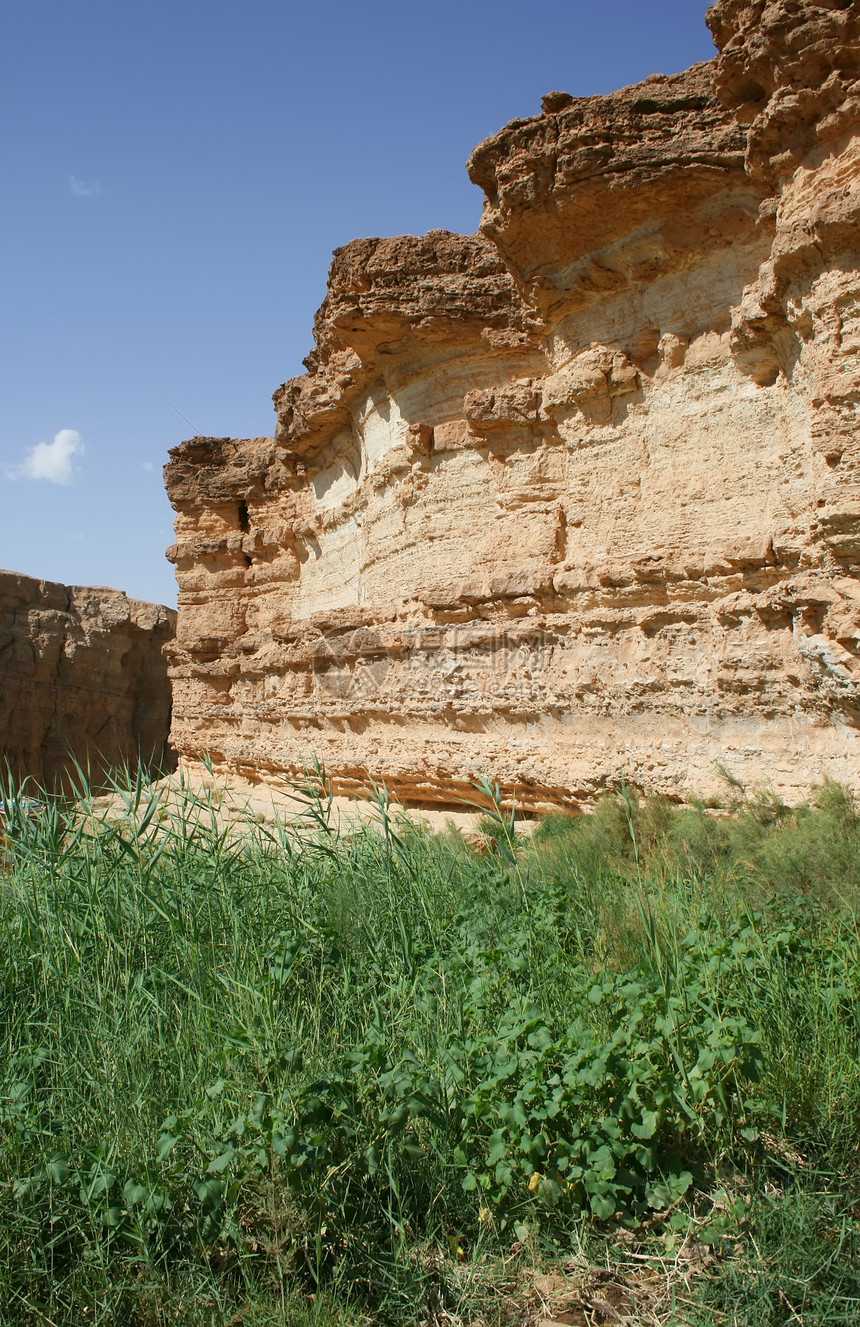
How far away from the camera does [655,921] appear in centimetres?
370

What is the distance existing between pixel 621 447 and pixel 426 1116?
6.24 meters

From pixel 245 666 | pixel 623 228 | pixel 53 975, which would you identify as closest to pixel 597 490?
pixel 623 228

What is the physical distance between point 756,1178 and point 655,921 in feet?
3.82

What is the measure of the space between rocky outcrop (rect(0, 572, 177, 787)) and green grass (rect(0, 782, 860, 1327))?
2036 cm

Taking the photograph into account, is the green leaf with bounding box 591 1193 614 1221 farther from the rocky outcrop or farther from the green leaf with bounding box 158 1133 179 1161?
the rocky outcrop

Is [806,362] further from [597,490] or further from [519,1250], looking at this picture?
[519,1250]

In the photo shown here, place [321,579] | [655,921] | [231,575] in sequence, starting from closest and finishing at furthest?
[655,921], [321,579], [231,575]

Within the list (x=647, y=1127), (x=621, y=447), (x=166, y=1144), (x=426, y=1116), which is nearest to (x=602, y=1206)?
(x=647, y=1127)

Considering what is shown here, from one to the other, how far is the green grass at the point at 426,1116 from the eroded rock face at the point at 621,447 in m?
2.73

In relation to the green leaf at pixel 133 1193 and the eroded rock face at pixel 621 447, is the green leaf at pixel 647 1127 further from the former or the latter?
the eroded rock face at pixel 621 447

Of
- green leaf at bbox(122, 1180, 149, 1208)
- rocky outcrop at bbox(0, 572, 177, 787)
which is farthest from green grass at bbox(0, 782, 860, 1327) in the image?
rocky outcrop at bbox(0, 572, 177, 787)

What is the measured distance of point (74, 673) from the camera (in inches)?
965

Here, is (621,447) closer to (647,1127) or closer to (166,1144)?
(647,1127)

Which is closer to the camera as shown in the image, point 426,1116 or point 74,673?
point 426,1116
